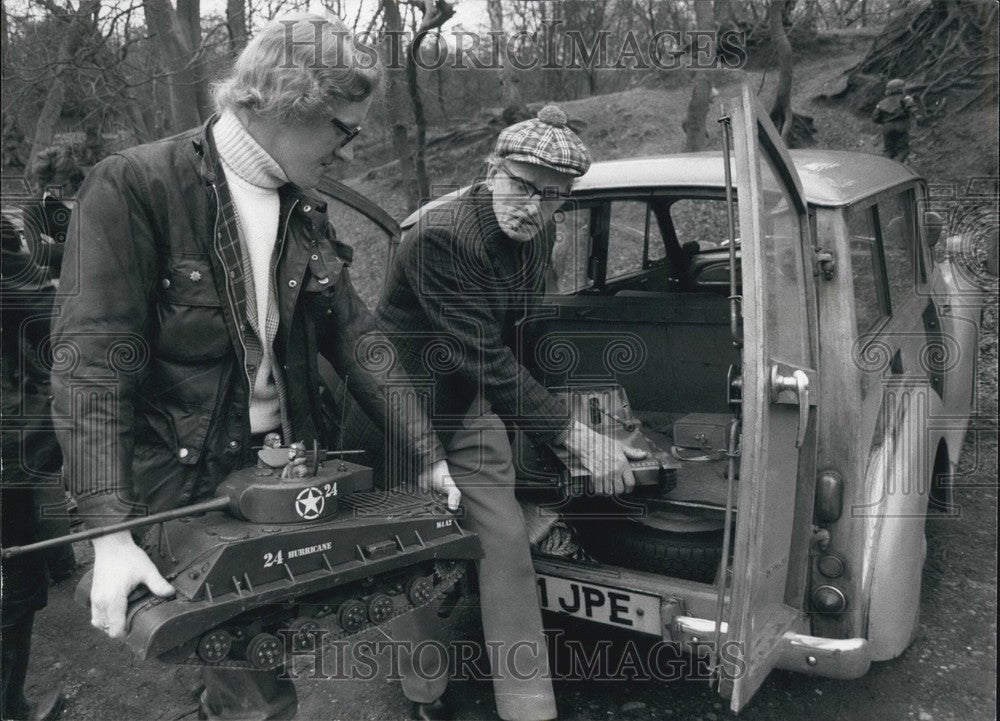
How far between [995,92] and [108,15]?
9.28 metres

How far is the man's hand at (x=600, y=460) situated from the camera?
2.79m

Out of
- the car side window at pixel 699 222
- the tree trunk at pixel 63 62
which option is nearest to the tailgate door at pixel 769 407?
the car side window at pixel 699 222

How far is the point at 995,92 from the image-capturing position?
9422mm

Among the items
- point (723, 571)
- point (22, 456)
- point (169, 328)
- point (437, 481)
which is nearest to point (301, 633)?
point (437, 481)

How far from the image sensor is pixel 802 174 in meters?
2.98

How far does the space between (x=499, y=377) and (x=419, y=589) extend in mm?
890

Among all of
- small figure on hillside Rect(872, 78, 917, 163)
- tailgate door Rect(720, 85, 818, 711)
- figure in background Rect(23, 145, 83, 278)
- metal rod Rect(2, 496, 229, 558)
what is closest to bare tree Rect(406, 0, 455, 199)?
figure in background Rect(23, 145, 83, 278)

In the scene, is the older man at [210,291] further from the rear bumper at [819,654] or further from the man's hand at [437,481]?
the rear bumper at [819,654]

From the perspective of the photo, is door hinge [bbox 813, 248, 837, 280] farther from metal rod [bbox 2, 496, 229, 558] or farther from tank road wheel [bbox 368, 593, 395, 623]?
metal rod [bbox 2, 496, 229, 558]

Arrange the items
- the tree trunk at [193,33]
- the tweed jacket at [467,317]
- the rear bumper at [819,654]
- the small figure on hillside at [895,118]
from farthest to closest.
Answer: the small figure on hillside at [895,118]
the tree trunk at [193,33]
the tweed jacket at [467,317]
the rear bumper at [819,654]

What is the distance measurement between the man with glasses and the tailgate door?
1.92 feet

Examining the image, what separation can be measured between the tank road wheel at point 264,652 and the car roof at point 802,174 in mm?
2159

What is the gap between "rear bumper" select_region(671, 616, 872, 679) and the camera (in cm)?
242

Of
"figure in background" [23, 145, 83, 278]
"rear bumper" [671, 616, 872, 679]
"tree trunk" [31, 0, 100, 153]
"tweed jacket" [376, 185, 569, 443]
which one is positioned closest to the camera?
"rear bumper" [671, 616, 872, 679]
